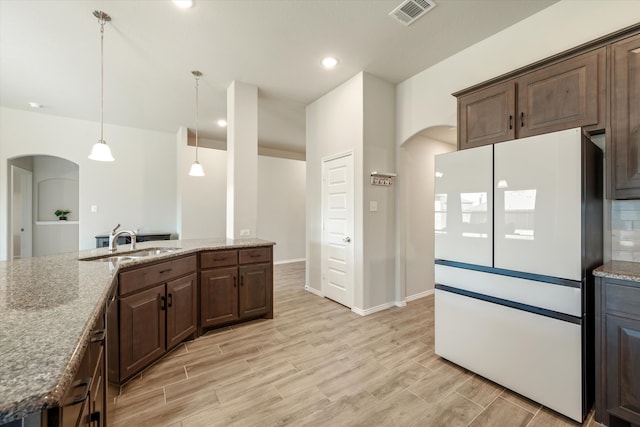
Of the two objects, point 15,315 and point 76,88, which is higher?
point 76,88

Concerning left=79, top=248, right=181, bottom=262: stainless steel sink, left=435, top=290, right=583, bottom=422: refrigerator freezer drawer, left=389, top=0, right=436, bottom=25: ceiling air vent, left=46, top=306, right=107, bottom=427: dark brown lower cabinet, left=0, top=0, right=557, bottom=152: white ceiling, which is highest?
left=0, top=0, right=557, bottom=152: white ceiling

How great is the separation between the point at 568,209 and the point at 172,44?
3.83m

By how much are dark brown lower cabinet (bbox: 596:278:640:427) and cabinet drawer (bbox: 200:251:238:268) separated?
2.99 m

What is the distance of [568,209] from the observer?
1.72 m

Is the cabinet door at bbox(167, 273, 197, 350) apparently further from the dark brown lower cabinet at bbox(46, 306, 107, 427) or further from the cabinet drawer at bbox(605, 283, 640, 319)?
the cabinet drawer at bbox(605, 283, 640, 319)

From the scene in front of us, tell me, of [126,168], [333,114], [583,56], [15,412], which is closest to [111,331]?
[15,412]

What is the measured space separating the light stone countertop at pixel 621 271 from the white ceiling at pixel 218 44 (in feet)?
7.29

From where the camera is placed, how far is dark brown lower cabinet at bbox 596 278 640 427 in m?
1.56

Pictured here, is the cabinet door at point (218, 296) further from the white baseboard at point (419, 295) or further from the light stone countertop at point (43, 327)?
the white baseboard at point (419, 295)

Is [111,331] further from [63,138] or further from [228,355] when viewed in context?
[63,138]

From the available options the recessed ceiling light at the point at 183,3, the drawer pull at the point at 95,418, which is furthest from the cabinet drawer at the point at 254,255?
the recessed ceiling light at the point at 183,3

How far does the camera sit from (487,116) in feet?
7.89

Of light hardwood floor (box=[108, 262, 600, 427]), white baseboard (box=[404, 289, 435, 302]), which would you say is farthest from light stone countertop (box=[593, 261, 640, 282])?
white baseboard (box=[404, 289, 435, 302])

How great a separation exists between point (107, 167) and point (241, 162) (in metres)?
3.75
